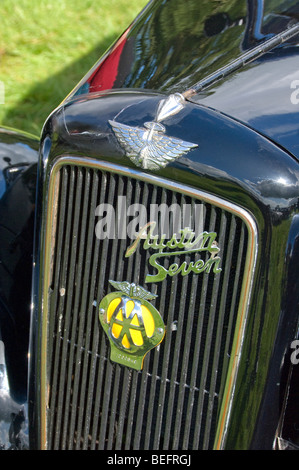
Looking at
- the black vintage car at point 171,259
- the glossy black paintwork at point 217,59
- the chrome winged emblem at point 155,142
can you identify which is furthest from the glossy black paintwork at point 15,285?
the chrome winged emblem at point 155,142

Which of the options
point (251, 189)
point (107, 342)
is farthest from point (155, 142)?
point (107, 342)

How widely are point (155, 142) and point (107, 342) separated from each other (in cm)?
68

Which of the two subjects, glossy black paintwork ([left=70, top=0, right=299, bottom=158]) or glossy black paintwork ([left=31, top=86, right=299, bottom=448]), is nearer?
glossy black paintwork ([left=31, top=86, right=299, bottom=448])

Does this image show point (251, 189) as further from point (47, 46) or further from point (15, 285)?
point (47, 46)

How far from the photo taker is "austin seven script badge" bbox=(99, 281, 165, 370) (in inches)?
74.1

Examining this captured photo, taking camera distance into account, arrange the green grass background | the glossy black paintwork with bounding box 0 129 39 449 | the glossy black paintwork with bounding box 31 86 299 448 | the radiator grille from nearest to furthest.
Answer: the glossy black paintwork with bounding box 31 86 299 448 → the radiator grille → the glossy black paintwork with bounding box 0 129 39 449 → the green grass background

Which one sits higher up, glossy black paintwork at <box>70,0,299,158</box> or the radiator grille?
glossy black paintwork at <box>70,0,299,158</box>

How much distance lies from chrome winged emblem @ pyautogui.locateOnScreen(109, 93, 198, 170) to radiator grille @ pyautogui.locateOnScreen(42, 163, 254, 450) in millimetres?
74

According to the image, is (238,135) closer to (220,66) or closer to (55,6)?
(220,66)

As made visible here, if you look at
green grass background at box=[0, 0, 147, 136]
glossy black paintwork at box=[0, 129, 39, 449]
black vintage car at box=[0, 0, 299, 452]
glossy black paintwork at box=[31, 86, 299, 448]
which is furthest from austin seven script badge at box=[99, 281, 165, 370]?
green grass background at box=[0, 0, 147, 136]

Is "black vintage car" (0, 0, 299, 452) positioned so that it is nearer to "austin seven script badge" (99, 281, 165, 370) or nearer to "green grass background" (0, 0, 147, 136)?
"austin seven script badge" (99, 281, 165, 370)

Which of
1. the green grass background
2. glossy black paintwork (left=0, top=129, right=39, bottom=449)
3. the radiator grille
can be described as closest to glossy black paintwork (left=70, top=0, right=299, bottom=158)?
the radiator grille

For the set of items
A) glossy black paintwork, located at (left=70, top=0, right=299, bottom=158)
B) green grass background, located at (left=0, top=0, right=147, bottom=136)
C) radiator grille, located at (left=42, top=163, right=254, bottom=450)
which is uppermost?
green grass background, located at (left=0, top=0, right=147, bottom=136)

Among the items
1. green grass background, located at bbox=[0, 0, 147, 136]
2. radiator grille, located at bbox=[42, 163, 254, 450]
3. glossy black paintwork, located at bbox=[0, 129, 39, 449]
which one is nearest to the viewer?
radiator grille, located at bbox=[42, 163, 254, 450]
